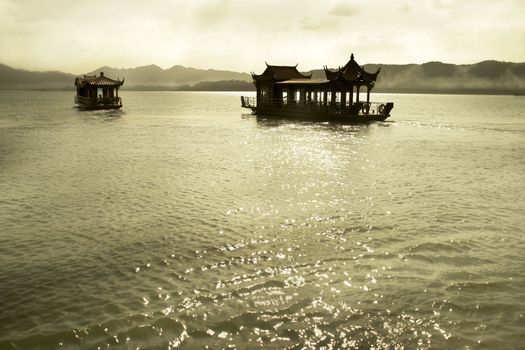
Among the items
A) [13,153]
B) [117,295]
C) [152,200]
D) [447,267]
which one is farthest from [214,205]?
[13,153]

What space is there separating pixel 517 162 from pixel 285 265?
69.2ft

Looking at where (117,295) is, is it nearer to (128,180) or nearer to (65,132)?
(128,180)

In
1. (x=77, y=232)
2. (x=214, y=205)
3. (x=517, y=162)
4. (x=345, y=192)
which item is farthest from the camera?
(x=517, y=162)

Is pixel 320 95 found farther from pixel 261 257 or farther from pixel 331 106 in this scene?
pixel 261 257

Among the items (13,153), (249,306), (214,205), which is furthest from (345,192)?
(13,153)

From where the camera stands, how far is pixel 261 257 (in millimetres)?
10133

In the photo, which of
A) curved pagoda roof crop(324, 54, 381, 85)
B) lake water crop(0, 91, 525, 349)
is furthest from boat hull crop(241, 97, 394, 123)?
lake water crop(0, 91, 525, 349)

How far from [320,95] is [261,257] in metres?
41.9

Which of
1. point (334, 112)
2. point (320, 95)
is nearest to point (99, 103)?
point (320, 95)

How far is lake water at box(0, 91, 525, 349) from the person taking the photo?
7117 millimetres

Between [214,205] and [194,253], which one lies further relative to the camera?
[214,205]

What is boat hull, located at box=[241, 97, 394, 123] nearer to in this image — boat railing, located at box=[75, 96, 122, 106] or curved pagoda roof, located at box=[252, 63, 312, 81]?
curved pagoda roof, located at box=[252, 63, 312, 81]

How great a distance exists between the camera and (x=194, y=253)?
1044 centimetres

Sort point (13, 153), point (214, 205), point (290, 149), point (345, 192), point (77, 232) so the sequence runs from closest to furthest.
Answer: point (77, 232)
point (214, 205)
point (345, 192)
point (13, 153)
point (290, 149)
